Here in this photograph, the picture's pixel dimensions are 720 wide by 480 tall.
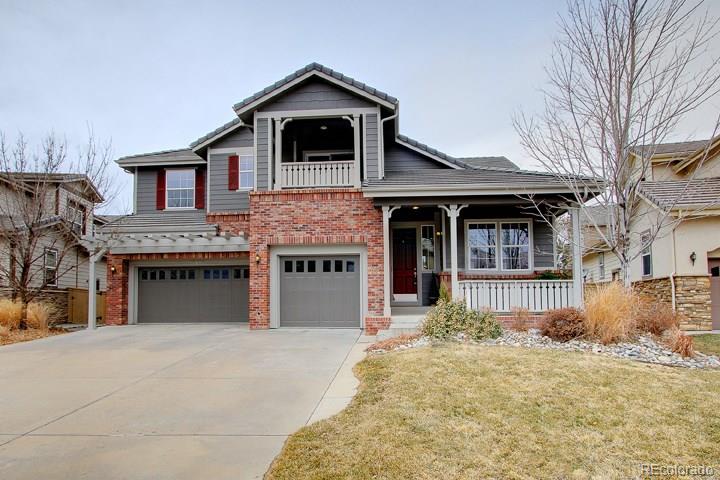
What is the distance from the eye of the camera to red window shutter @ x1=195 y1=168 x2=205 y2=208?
17.9 metres

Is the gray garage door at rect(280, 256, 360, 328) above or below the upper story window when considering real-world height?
below

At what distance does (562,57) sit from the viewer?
10836 mm

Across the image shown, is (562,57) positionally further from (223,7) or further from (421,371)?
(223,7)

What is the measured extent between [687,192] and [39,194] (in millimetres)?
18916

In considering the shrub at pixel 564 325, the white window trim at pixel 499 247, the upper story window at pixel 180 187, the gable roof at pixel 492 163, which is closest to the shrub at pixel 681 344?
the shrub at pixel 564 325

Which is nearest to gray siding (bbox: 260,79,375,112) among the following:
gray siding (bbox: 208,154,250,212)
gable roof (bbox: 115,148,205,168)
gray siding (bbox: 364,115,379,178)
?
gray siding (bbox: 364,115,379,178)

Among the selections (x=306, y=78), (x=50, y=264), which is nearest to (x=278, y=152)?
(x=306, y=78)

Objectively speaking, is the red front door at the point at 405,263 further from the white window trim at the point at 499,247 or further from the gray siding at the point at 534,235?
the white window trim at the point at 499,247

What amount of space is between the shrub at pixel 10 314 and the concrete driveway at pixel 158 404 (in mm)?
2802

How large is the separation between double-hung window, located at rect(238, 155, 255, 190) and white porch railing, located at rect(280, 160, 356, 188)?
3.09 m

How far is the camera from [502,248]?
14.9 m

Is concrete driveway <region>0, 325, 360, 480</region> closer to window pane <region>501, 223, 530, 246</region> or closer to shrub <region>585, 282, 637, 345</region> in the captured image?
shrub <region>585, 282, 637, 345</region>

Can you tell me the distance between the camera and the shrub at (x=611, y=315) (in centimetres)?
898

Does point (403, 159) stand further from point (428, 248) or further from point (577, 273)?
point (577, 273)
